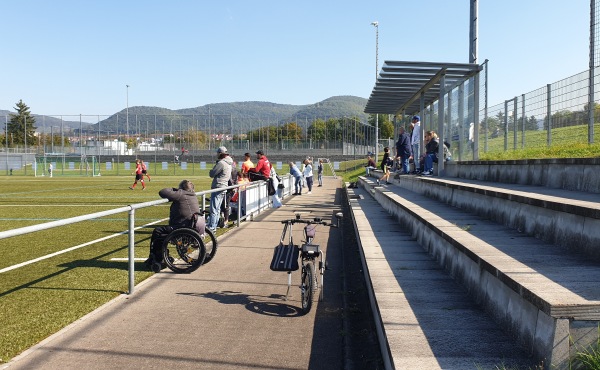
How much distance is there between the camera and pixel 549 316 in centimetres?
315

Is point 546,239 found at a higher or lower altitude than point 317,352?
higher

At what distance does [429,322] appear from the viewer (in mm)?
4273

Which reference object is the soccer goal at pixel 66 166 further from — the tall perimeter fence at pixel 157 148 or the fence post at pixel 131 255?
the fence post at pixel 131 255

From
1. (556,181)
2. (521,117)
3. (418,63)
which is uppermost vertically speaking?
(418,63)

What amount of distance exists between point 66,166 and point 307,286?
248ft

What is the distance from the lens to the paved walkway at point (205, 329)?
4.62 metres

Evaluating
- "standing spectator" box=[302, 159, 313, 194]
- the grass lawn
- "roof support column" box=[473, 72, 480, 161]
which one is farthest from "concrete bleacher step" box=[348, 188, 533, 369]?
"standing spectator" box=[302, 159, 313, 194]

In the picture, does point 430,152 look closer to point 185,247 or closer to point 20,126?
point 185,247

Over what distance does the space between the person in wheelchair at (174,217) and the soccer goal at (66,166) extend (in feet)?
188

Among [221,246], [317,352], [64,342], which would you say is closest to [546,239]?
[317,352]

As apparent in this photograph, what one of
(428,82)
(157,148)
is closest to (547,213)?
(428,82)

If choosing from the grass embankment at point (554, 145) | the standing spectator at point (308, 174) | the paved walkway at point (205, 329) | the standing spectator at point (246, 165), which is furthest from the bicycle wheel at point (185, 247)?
the standing spectator at point (308, 174)

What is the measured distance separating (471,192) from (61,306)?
5.57 m

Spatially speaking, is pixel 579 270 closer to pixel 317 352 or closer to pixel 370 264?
pixel 317 352
